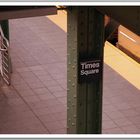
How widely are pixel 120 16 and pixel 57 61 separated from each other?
772 cm

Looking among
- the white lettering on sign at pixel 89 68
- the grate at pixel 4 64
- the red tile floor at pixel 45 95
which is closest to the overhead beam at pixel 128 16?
the white lettering on sign at pixel 89 68

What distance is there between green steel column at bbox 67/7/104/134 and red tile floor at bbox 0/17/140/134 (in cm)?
263

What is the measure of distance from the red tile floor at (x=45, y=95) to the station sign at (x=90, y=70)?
307 cm

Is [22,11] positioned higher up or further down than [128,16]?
further down

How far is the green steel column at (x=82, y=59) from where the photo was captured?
17.1 ft

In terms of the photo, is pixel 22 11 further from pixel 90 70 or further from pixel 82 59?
pixel 90 70

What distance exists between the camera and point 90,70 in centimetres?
538

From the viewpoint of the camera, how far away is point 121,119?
8.72m

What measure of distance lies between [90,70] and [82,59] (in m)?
0.18

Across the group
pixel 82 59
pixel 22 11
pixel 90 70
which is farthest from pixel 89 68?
pixel 22 11

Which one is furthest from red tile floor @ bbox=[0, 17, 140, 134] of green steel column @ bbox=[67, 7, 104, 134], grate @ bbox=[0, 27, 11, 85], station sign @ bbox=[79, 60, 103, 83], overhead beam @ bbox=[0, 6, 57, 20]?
overhead beam @ bbox=[0, 6, 57, 20]

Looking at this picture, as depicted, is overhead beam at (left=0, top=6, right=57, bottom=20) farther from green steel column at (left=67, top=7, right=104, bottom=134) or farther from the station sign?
the station sign

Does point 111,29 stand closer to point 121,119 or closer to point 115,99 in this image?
point 115,99

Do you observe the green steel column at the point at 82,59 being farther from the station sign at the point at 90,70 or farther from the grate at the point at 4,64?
the grate at the point at 4,64
